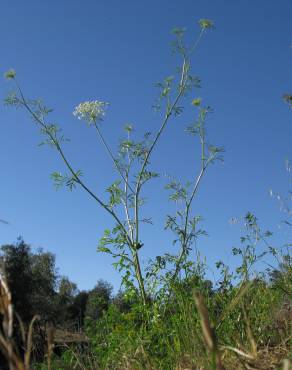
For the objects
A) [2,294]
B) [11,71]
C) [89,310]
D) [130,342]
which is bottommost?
[2,294]

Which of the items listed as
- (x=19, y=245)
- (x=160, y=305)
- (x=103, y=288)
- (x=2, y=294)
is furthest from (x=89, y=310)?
(x=2, y=294)

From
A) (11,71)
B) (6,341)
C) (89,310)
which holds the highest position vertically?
(89,310)

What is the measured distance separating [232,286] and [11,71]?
733cm

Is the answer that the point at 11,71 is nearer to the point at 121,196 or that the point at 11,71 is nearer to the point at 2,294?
the point at 121,196

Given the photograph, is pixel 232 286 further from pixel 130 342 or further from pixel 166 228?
pixel 166 228

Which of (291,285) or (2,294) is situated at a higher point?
(291,285)

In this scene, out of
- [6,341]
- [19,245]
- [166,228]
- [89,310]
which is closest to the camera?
[6,341]

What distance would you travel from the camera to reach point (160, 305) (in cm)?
539

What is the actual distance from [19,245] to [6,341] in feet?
131

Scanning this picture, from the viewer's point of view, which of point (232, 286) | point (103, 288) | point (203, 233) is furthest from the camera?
point (103, 288)

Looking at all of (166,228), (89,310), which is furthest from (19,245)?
(166,228)

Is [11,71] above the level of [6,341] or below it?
above

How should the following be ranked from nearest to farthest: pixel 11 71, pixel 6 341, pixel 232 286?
pixel 6 341 → pixel 232 286 → pixel 11 71

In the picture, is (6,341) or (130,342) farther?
(130,342)
